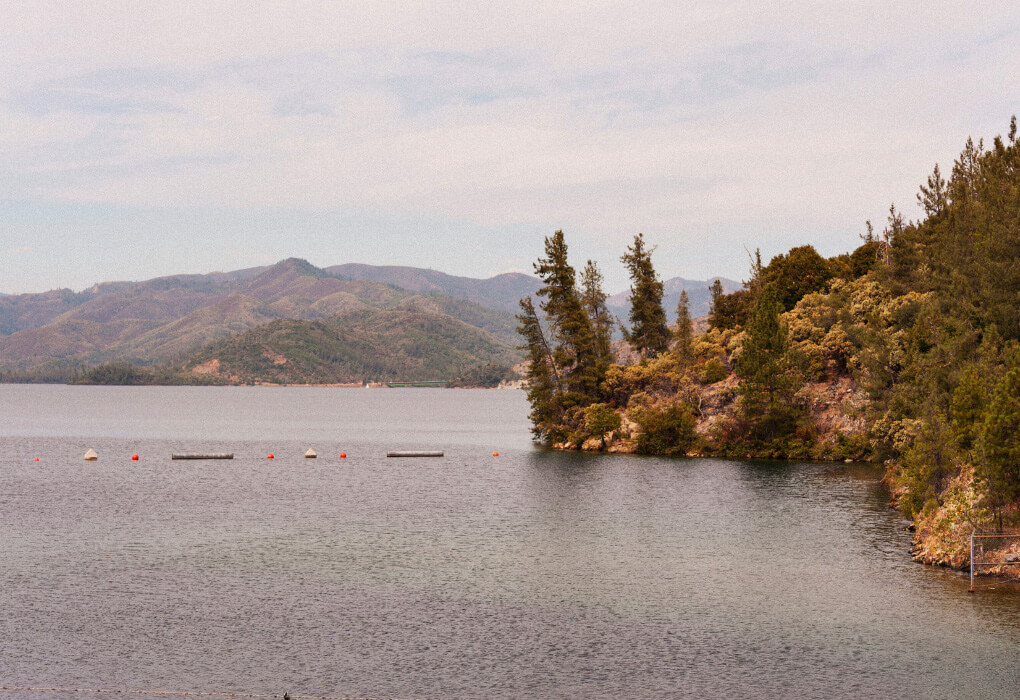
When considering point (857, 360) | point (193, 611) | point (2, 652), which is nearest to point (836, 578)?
point (193, 611)

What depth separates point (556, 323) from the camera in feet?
423

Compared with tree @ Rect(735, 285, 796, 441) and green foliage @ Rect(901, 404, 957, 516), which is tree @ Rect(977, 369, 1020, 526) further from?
tree @ Rect(735, 285, 796, 441)

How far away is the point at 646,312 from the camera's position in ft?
480

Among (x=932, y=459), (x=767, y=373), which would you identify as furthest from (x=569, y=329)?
(x=932, y=459)

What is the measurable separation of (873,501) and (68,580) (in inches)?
2494

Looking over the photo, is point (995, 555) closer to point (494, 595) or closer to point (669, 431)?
point (494, 595)

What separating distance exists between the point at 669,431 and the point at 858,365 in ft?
90.6

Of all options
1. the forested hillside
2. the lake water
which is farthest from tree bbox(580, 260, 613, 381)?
the lake water

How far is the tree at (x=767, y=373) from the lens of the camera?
106 m

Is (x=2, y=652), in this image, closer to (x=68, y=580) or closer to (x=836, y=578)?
(x=68, y=580)

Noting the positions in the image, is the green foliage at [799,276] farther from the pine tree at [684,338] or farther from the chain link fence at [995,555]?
the chain link fence at [995,555]

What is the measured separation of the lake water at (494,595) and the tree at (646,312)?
64.6 m

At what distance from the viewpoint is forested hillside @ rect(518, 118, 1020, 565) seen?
158 ft

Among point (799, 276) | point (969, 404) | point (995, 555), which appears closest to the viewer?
point (995, 555)
